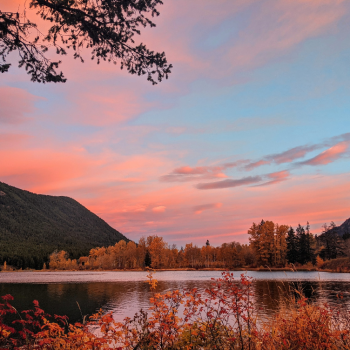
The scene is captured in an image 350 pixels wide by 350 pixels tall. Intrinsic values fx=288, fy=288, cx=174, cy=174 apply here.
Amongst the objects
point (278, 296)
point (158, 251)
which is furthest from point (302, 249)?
point (278, 296)

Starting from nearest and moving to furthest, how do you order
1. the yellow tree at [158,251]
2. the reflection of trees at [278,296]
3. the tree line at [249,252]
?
the reflection of trees at [278,296] → the tree line at [249,252] → the yellow tree at [158,251]

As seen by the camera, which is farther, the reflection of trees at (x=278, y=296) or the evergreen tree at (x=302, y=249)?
the evergreen tree at (x=302, y=249)

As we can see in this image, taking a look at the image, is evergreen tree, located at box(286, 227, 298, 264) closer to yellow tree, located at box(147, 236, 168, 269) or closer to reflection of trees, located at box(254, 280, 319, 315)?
yellow tree, located at box(147, 236, 168, 269)

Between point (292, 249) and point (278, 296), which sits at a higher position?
point (292, 249)

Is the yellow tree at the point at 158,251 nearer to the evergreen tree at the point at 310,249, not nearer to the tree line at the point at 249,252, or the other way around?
the tree line at the point at 249,252

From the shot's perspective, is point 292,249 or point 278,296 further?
point 292,249

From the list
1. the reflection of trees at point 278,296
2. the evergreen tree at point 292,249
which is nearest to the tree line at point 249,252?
the evergreen tree at point 292,249

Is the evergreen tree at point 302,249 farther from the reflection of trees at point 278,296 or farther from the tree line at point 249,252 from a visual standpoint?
the reflection of trees at point 278,296

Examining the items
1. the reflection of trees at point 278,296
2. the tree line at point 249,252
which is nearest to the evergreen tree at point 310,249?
the tree line at point 249,252

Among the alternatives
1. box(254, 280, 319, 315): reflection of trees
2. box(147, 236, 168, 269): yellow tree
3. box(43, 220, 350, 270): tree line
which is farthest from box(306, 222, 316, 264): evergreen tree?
box(254, 280, 319, 315): reflection of trees

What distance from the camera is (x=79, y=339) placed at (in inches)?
228

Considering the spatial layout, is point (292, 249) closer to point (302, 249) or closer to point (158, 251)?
point (302, 249)

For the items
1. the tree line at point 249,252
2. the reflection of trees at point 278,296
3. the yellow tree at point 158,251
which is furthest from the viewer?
the yellow tree at point 158,251

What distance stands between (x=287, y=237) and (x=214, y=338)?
86.0 meters
